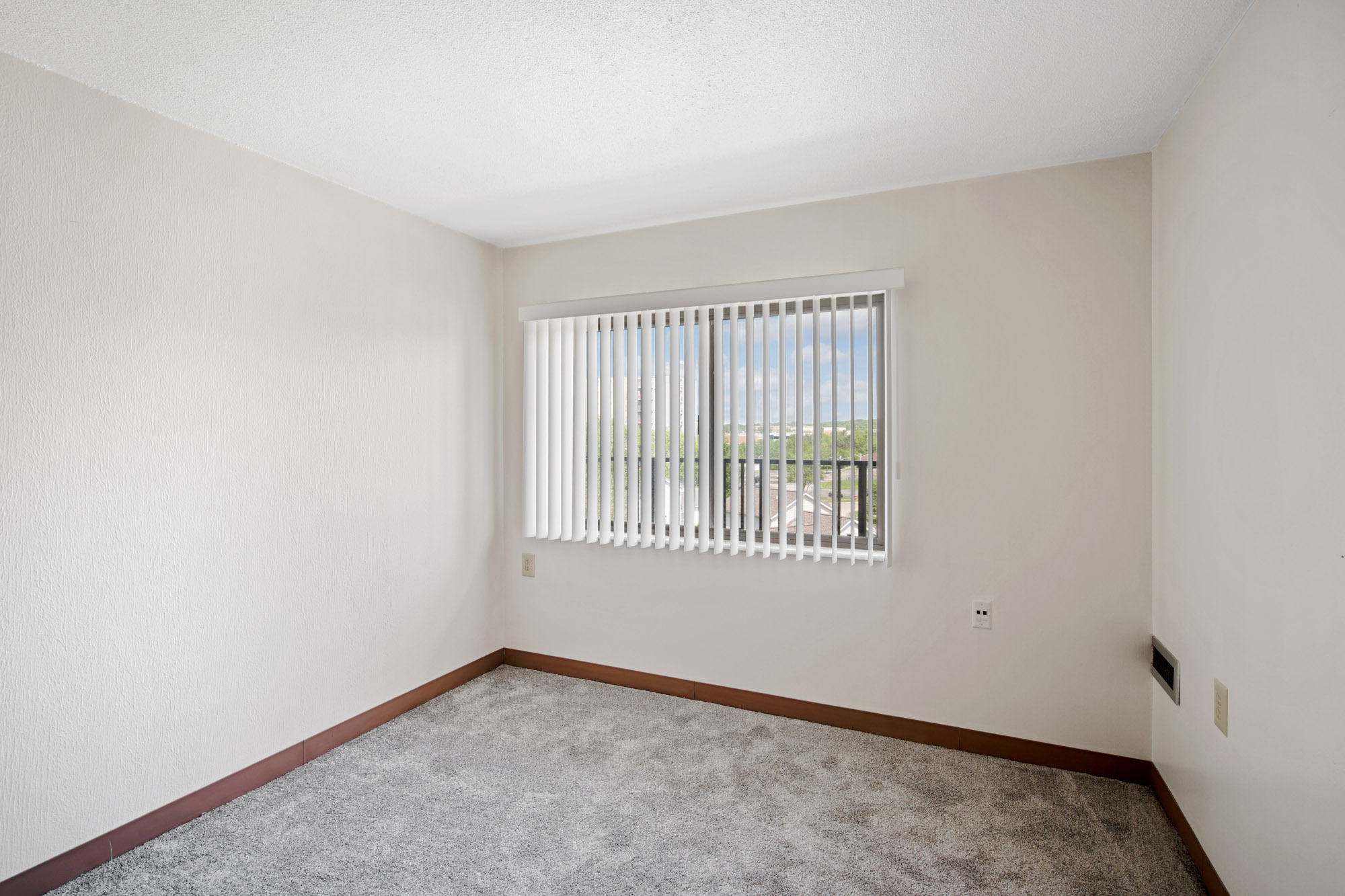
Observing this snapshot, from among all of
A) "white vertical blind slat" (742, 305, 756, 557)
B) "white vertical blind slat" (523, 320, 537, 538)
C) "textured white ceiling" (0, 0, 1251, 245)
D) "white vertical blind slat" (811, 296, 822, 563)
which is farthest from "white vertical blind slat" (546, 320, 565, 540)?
"white vertical blind slat" (811, 296, 822, 563)

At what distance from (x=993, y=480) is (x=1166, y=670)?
2.77 ft

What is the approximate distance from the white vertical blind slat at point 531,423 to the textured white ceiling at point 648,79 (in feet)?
3.21

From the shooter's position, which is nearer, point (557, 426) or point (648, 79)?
point (648, 79)

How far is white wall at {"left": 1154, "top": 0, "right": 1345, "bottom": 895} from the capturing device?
131 centimetres

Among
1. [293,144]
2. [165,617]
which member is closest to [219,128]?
[293,144]

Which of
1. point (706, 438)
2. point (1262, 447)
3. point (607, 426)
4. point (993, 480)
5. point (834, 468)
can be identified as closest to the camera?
point (1262, 447)

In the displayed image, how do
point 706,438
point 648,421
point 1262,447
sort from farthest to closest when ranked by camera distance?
point 648,421
point 706,438
point 1262,447

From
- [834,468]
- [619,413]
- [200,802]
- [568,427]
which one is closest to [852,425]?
[834,468]

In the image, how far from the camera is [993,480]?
2.62 meters

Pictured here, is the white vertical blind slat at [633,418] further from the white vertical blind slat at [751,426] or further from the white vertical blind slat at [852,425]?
the white vertical blind slat at [852,425]

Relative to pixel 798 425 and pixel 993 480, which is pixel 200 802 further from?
pixel 993 480

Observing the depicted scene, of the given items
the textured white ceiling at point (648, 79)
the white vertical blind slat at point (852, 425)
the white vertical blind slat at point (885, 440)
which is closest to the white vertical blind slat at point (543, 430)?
the textured white ceiling at point (648, 79)

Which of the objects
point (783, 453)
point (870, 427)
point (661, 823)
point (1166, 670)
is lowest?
point (661, 823)

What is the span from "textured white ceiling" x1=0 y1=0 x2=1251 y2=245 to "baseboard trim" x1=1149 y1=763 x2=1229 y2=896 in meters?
2.24
